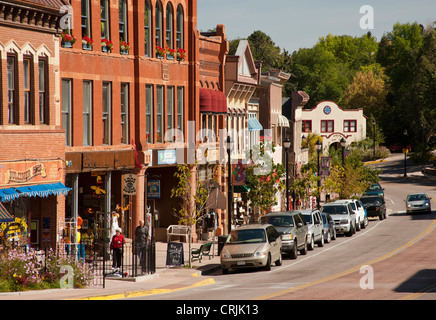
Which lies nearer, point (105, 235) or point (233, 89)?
point (105, 235)

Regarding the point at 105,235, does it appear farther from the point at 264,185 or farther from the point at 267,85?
the point at 267,85

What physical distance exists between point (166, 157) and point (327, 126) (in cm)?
7574

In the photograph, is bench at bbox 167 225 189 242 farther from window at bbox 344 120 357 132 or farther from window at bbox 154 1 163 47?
window at bbox 344 120 357 132

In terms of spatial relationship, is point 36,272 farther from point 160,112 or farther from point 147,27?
point 147,27

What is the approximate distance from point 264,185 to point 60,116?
17.7m

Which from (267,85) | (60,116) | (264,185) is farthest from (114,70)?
(267,85)

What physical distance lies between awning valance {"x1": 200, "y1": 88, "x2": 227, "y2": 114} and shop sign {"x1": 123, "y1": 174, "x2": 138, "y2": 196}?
822 centimetres

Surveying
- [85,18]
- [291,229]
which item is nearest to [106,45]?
[85,18]

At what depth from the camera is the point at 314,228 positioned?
39.0m

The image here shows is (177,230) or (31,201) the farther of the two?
(177,230)

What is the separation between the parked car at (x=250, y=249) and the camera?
29547mm

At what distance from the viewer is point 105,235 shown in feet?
110

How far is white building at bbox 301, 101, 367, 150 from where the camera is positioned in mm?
111438

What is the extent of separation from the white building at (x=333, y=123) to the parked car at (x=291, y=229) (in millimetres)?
74416
